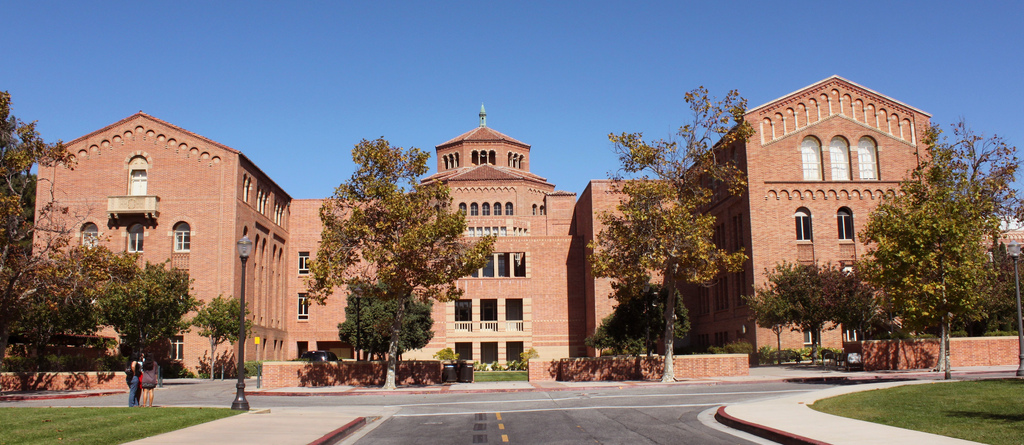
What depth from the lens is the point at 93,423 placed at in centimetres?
1498

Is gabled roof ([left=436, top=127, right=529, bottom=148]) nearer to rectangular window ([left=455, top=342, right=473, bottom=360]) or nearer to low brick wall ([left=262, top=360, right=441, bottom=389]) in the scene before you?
rectangular window ([left=455, top=342, right=473, bottom=360])

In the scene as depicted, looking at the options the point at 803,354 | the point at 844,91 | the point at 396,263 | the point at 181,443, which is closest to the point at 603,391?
the point at 396,263

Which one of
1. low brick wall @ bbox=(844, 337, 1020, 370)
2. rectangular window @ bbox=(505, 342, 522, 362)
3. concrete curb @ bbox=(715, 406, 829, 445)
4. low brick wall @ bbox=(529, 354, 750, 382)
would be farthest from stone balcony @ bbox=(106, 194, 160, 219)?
concrete curb @ bbox=(715, 406, 829, 445)

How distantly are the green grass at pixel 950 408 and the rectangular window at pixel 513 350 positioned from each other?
125ft

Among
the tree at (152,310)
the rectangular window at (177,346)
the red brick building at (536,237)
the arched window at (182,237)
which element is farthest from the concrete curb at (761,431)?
the arched window at (182,237)

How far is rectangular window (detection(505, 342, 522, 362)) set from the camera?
5794 cm

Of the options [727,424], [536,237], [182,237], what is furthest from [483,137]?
[727,424]

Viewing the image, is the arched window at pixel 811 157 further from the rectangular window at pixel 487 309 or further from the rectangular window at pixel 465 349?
the rectangular window at pixel 465 349

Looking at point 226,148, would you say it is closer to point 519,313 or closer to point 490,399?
point 519,313

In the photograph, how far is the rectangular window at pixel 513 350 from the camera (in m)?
57.9

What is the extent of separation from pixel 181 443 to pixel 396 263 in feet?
55.2

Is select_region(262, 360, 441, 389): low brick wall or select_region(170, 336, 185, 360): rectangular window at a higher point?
select_region(170, 336, 185, 360): rectangular window

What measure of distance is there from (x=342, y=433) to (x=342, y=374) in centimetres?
1817

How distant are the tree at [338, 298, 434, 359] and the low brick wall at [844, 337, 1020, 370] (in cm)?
2167
